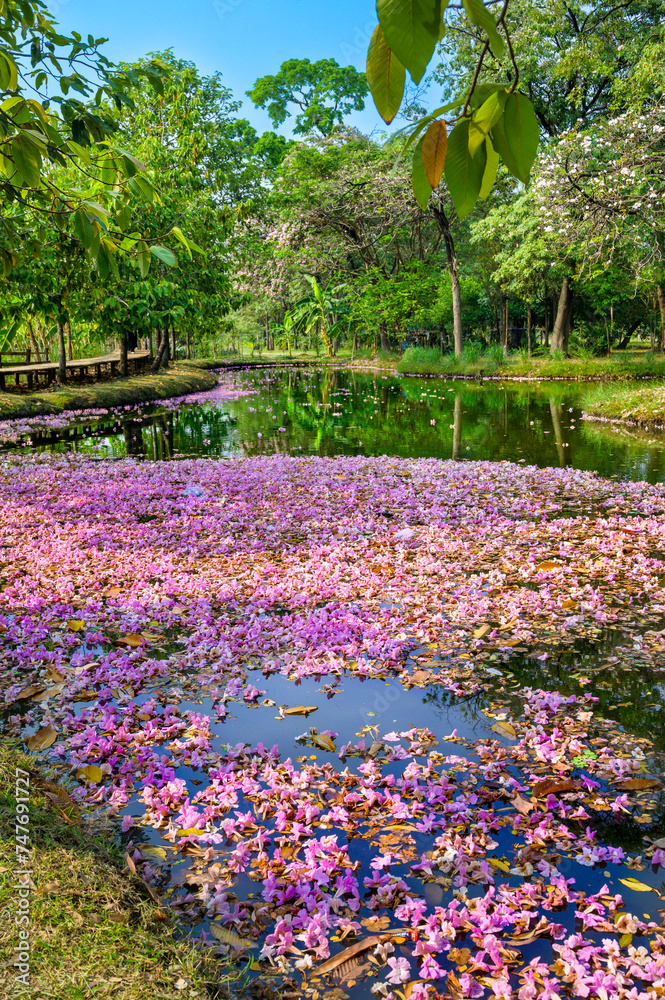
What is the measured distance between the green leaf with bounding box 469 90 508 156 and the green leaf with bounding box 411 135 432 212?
9cm

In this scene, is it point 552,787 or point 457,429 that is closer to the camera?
point 552,787

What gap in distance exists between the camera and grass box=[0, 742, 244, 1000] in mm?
1897

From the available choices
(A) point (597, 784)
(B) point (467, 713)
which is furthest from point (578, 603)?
(A) point (597, 784)

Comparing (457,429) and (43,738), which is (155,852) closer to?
(43,738)

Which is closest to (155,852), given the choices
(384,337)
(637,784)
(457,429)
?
(637,784)

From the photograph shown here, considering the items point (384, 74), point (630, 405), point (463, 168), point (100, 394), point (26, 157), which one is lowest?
point (630, 405)

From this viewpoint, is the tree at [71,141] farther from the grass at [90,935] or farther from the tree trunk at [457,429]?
the tree trunk at [457,429]

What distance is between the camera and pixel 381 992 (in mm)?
2074

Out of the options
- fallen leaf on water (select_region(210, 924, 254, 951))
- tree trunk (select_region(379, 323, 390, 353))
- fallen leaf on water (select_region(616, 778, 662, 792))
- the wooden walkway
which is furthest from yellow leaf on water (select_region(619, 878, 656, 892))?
tree trunk (select_region(379, 323, 390, 353))

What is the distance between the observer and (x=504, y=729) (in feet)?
11.8

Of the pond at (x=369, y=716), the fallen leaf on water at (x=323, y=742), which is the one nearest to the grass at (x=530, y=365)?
the pond at (x=369, y=716)

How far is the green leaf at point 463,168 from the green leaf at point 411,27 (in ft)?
0.59

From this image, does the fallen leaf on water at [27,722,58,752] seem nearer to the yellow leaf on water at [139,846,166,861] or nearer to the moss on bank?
the yellow leaf on water at [139,846,166,861]

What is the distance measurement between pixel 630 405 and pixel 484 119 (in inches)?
679
